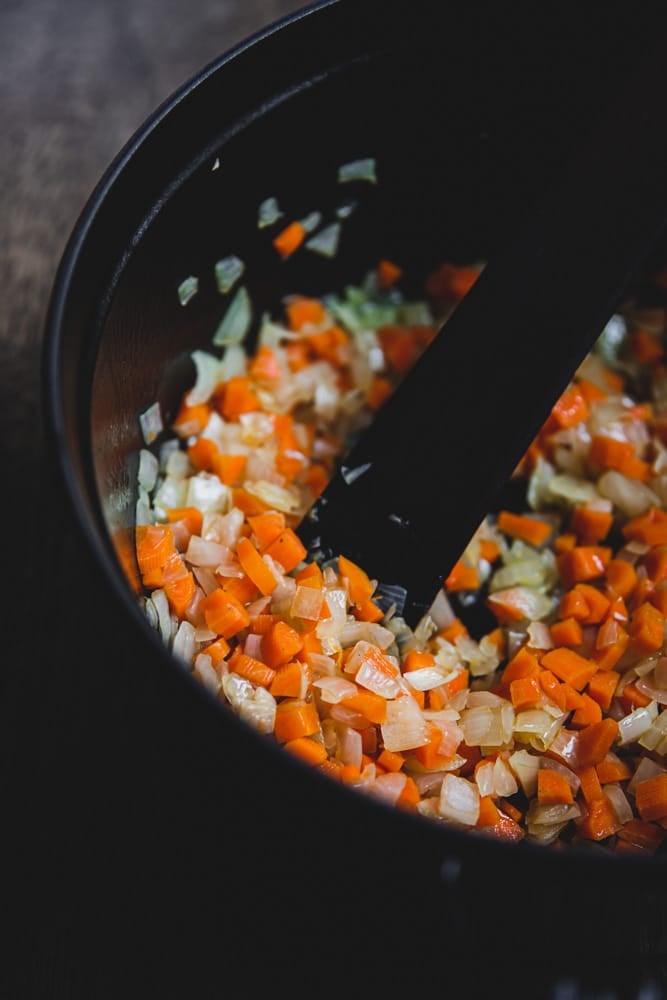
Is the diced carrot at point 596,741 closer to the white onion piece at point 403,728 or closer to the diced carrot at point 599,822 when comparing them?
the diced carrot at point 599,822

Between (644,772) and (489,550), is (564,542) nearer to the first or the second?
(489,550)

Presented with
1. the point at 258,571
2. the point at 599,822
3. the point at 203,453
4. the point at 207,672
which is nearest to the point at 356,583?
the point at 258,571

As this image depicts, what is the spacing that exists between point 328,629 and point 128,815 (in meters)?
0.38

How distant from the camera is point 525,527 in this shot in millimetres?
1604

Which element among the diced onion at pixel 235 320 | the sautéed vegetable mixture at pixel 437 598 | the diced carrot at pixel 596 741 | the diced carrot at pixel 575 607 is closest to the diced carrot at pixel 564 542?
the sautéed vegetable mixture at pixel 437 598

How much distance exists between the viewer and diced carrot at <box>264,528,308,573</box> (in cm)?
139

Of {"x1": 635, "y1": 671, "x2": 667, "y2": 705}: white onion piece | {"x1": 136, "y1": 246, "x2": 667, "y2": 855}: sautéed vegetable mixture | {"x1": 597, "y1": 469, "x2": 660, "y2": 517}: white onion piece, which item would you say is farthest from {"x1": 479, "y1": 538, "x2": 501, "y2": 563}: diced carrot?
{"x1": 635, "y1": 671, "x2": 667, "y2": 705}: white onion piece

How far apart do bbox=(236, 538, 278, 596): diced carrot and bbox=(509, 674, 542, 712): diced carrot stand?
372mm

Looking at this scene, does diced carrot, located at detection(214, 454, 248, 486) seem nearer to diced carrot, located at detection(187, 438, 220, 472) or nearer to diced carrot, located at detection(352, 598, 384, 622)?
diced carrot, located at detection(187, 438, 220, 472)

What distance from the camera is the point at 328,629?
4.38 ft

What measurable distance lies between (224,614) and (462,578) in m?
0.43

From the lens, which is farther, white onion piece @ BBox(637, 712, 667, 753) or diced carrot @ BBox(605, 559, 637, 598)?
diced carrot @ BBox(605, 559, 637, 598)

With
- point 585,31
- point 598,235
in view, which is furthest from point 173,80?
point 598,235

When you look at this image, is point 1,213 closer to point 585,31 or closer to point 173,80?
point 173,80
